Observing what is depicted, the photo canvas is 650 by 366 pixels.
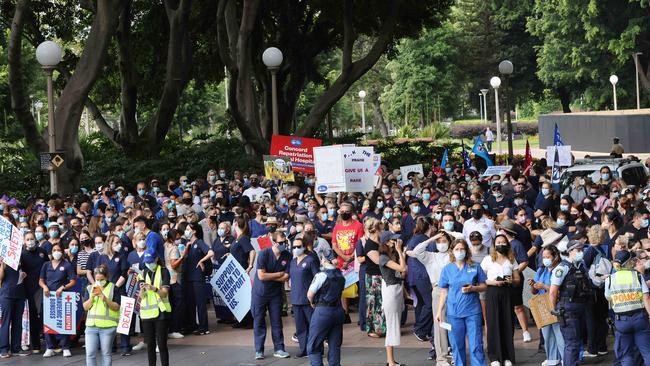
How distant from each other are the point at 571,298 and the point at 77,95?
18767mm

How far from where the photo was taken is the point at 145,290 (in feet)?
47.4

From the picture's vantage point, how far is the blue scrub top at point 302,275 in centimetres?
1522

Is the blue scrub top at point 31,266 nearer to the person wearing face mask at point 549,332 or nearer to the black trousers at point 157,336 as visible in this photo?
the black trousers at point 157,336

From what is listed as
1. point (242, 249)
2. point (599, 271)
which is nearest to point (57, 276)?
point (242, 249)

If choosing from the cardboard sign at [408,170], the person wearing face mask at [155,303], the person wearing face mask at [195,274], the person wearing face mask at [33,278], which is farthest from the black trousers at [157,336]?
the cardboard sign at [408,170]

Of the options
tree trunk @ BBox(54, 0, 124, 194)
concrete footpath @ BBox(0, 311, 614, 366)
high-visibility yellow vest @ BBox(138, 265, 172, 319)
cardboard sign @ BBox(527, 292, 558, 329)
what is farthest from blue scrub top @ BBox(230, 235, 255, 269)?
tree trunk @ BBox(54, 0, 124, 194)

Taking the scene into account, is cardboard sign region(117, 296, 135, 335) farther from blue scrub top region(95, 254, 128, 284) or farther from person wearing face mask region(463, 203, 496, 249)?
person wearing face mask region(463, 203, 496, 249)

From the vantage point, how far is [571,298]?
13727mm

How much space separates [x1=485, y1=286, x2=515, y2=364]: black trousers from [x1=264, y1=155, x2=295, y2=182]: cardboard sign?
454 inches

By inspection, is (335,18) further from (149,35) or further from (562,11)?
(562,11)

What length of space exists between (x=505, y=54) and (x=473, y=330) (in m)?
68.9

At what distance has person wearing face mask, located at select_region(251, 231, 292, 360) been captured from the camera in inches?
626

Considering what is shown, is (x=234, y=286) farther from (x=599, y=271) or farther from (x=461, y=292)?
(x=599, y=271)

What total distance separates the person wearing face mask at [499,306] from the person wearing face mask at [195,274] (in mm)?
5051
